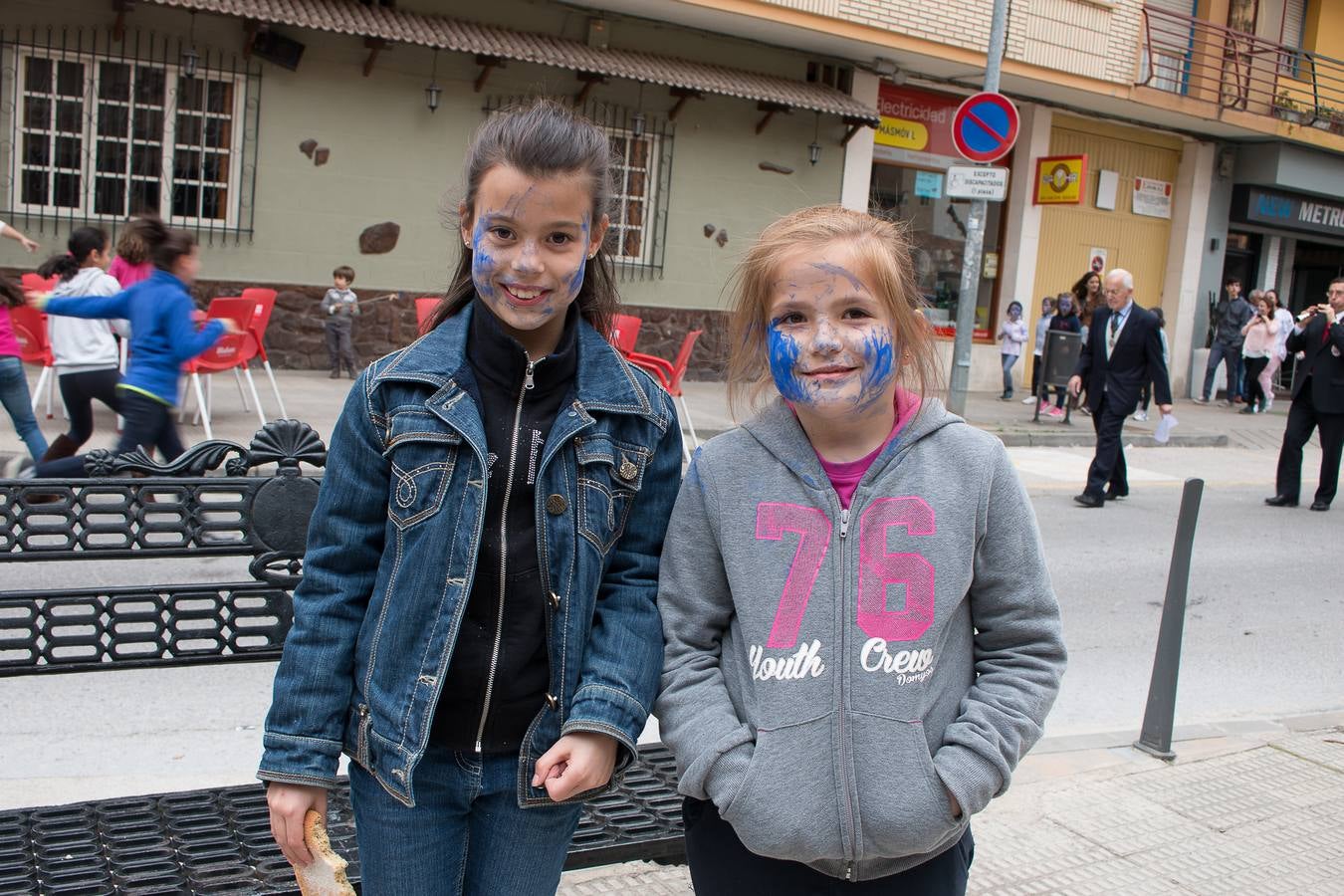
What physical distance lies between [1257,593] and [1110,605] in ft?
4.08

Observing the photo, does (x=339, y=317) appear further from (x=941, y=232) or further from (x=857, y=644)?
(x=857, y=644)

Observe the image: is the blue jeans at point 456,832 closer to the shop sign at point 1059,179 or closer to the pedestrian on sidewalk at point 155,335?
the pedestrian on sidewalk at point 155,335

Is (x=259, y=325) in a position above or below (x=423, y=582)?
below

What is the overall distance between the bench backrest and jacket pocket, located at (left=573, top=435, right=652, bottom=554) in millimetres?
1105

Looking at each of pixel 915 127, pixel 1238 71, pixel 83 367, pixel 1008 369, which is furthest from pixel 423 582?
pixel 1238 71

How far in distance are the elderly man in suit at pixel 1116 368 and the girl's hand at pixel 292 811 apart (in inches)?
354

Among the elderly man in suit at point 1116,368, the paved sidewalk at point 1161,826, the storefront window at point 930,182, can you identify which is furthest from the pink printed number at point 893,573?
the storefront window at point 930,182

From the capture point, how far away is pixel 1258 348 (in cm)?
1992

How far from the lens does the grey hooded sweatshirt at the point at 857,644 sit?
5.82 ft

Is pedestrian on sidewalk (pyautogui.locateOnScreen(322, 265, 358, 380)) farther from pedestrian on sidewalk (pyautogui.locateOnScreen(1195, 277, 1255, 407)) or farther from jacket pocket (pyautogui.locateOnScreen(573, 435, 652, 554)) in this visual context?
pedestrian on sidewalk (pyautogui.locateOnScreen(1195, 277, 1255, 407))

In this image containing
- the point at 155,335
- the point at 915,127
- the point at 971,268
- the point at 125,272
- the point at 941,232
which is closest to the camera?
the point at 155,335

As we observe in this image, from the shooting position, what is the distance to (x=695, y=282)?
54.3 feet

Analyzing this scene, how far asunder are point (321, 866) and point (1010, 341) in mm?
17441

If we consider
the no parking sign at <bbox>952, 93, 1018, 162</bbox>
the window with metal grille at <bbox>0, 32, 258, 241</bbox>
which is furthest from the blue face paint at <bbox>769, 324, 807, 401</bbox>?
the window with metal grille at <bbox>0, 32, 258, 241</bbox>
